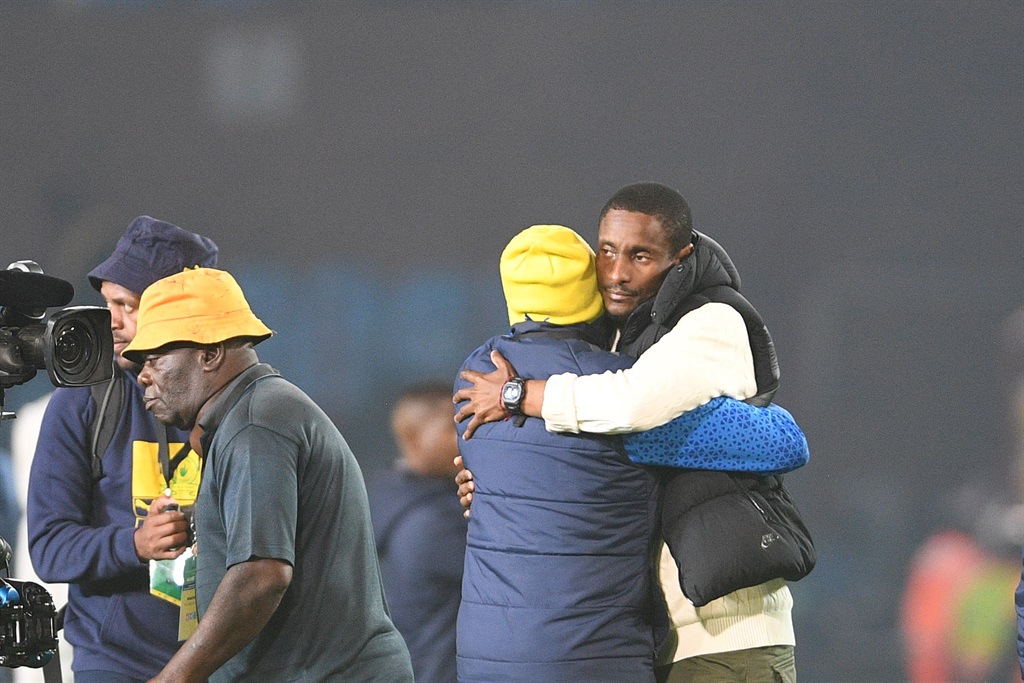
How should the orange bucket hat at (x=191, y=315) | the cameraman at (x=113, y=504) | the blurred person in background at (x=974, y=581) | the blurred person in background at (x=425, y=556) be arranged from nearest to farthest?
the orange bucket hat at (x=191, y=315) → the cameraman at (x=113, y=504) → the blurred person in background at (x=425, y=556) → the blurred person in background at (x=974, y=581)

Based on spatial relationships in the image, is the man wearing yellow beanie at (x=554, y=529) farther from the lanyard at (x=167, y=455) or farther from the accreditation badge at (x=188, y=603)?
the lanyard at (x=167, y=455)

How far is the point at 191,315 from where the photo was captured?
2.23m

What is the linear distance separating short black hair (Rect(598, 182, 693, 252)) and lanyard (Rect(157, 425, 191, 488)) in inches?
39.2

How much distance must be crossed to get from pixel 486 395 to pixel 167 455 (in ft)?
2.64

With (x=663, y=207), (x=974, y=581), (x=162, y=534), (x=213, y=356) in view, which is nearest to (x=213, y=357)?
(x=213, y=356)

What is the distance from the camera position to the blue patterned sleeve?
6.68ft

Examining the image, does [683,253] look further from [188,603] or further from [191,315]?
[188,603]

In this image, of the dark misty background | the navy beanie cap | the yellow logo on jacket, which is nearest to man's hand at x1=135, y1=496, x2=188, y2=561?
the yellow logo on jacket

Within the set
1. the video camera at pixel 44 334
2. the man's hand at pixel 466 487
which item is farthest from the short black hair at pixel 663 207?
the video camera at pixel 44 334

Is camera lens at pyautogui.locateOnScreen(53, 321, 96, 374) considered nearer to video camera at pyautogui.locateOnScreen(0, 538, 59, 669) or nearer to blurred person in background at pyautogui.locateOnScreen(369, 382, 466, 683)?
video camera at pyautogui.locateOnScreen(0, 538, 59, 669)

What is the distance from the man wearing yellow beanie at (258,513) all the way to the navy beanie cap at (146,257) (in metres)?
0.43

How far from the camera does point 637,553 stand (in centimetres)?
203

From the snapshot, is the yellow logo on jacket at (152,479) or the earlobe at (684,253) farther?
the yellow logo on jacket at (152,479)

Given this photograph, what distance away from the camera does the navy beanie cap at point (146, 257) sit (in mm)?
2684
